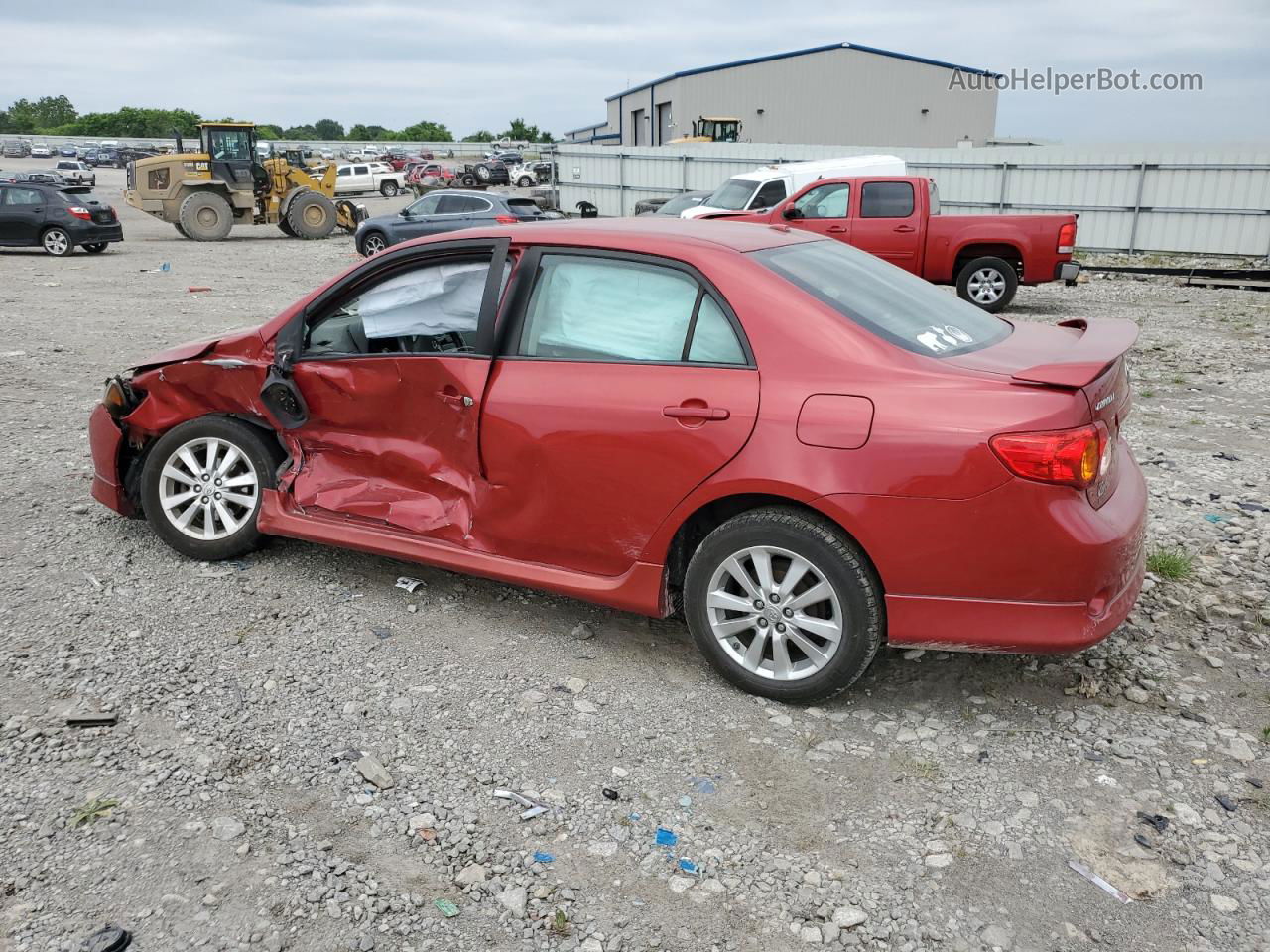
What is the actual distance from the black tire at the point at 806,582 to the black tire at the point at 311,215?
24762 millimetres

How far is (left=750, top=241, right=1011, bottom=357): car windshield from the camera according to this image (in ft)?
11.8

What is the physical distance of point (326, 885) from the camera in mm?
2734

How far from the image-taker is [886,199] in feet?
45.6

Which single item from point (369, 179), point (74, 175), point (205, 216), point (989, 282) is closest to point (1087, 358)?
point (989, 282)

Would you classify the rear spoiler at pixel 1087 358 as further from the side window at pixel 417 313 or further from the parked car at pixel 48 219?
the parked car at pixel 48 219

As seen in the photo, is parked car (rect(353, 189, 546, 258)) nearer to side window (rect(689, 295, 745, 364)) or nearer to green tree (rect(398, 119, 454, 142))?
side window (rect(689, 295, 745, 364))

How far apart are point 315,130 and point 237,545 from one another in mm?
122820

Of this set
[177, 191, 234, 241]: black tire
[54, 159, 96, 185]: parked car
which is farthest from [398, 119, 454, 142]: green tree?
[177, 191, 234, 241]: black tire

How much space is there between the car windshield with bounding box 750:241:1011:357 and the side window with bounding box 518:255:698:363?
389mm

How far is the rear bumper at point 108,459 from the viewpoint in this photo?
496 centimetres

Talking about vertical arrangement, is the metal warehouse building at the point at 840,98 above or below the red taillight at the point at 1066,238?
above

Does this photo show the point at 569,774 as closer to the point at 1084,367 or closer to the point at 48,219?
the point at 1084,367

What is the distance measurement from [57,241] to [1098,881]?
23.6m

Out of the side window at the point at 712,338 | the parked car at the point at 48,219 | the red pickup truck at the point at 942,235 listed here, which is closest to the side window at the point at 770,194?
the red pickup truck at the point at 942,235
